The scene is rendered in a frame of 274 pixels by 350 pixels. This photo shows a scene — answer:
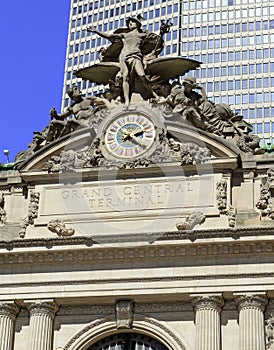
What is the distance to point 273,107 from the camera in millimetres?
94750

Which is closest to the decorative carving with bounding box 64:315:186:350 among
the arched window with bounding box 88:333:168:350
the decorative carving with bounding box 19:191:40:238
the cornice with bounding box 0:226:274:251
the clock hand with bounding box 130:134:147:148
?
the arched window with bounding box 88:333:168:350

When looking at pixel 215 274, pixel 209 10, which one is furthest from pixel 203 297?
pixel 209 10

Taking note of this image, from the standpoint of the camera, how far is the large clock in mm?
48375

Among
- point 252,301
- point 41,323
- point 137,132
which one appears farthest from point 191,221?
point 41,323

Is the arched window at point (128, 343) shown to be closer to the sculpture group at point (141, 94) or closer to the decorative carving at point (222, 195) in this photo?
the decorative carving at point (222, 195)

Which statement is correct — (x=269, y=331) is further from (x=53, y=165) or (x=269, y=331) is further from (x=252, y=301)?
(x=53, y=165)

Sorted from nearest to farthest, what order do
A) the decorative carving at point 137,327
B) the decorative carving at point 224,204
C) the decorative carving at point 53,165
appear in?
the decorative carving at point 137,327, the decorative carving at point 224,204, the decorative carving at point 53,165

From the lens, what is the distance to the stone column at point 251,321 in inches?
1722

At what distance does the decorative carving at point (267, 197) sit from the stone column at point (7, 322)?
10428 millimetres

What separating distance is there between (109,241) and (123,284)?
1.81m

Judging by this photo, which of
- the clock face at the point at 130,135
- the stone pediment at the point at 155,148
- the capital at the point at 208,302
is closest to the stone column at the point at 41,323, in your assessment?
the capital at the point at 208,302

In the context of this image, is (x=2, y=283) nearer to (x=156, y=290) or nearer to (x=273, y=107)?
(x=156, y=290)

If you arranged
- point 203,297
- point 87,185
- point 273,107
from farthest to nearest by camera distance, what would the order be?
point 273,107
point 87,185
point 203,297

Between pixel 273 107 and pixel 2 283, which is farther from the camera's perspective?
pixel 273 107
